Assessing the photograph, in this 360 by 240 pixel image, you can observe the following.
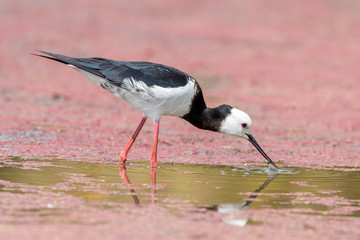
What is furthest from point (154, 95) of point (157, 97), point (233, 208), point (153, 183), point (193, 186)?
point (233, 208)

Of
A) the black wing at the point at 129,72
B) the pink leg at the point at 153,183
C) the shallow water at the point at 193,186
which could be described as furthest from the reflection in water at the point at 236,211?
the black wing at the point at 129,72

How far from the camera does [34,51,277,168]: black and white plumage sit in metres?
7.63

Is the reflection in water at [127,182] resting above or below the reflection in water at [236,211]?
below

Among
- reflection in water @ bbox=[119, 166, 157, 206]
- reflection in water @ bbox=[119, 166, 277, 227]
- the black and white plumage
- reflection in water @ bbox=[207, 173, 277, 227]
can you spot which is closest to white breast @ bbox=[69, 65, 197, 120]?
the black and white plumage

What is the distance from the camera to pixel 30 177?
21.4 feet

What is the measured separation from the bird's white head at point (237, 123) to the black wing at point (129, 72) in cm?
73

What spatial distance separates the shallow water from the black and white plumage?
0.52 m

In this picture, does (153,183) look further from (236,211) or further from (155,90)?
(155,90)

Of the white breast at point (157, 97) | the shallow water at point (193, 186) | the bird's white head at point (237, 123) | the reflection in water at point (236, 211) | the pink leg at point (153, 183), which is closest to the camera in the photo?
the reflection in water at point (236, 211)

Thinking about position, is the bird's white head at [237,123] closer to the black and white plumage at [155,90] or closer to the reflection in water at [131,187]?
the black and white plumage at [155,90]

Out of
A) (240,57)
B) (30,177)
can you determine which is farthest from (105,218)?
(240,57)

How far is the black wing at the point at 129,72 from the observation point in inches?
301

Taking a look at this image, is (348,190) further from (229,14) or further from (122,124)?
(229,14)

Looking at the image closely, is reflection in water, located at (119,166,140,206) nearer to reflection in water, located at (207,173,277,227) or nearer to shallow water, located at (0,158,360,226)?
shallow water, located at (0,158,360,226)
